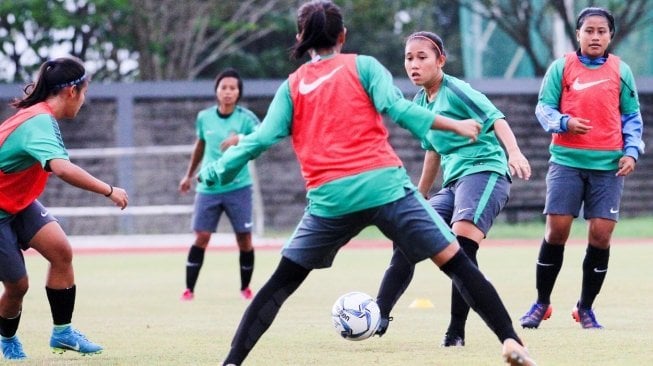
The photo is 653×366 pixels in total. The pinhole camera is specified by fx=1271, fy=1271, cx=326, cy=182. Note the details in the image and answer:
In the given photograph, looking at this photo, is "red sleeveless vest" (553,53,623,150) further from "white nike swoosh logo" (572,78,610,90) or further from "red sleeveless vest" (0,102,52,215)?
"red sleeveless vest" (0,102,52,215)

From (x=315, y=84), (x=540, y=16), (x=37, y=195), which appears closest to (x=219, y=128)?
(x=37, y=195)

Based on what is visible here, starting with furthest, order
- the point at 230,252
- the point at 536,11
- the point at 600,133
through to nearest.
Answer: the point at 536,11, the point at 230,252, the point at 600,133

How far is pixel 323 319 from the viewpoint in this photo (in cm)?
966

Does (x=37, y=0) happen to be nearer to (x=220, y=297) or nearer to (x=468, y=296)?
(x=220, y=297)

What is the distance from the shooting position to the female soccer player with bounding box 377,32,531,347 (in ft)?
25.2

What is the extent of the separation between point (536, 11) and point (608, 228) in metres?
20.6

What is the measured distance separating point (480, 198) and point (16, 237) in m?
2.81

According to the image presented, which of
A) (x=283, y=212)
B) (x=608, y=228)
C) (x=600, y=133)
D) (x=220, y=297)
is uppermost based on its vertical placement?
(x=600, y=133)

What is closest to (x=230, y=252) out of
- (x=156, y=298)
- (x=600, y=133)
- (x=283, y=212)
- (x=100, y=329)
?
(x=283, y=212)

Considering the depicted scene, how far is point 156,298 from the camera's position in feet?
39.9

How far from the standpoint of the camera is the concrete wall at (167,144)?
944 inches

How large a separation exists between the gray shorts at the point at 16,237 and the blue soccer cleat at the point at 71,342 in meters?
0.48

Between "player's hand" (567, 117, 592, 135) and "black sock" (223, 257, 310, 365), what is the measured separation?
8.98ft

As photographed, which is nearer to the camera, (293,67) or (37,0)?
(37,0)
